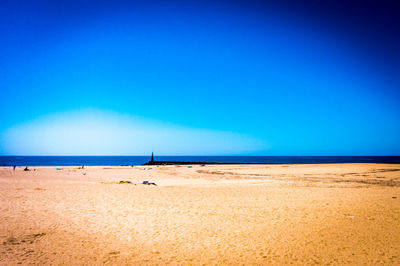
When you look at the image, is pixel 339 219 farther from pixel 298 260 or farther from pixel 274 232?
pixel 298 260

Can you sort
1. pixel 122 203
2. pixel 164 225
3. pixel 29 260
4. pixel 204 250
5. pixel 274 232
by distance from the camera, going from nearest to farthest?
pixel 29 260 → pixel 204 250 → pixel 274 232 → pixel 164 225 → pixel 122 203

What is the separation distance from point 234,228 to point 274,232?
4.11 feet

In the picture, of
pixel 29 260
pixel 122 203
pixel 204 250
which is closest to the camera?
pixel 29 260

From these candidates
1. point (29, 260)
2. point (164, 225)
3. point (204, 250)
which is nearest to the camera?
point (29, 260)

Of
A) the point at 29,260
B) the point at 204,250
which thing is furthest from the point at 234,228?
the point at 29,260

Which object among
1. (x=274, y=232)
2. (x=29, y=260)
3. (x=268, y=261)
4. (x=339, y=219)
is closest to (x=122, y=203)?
(x=29, y=260)

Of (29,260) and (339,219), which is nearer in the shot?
(29,260)

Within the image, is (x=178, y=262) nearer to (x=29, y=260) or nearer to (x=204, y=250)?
(x=204, y=250)

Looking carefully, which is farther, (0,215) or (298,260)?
(0,215)

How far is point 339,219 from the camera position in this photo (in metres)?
9.30

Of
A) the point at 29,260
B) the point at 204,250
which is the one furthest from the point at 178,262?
the point at 29,260

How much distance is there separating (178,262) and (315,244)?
3.74 meters

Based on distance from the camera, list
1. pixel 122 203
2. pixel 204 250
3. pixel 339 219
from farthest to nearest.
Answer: pixel 122 203, pixel 339 219, pixel 204 250

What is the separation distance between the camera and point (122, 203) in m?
12.2
